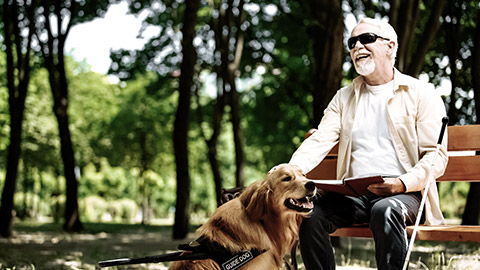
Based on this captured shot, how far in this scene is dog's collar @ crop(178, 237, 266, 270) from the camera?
4.11 meters

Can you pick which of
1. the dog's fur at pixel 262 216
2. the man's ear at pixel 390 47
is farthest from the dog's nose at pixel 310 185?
the man's ear at pixel 390 47

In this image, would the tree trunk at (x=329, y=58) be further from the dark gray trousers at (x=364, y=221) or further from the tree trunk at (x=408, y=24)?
the dark gray trousers at (x=364, y=221)

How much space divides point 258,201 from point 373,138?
3.71ft

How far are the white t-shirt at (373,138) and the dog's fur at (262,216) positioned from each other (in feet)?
2.42

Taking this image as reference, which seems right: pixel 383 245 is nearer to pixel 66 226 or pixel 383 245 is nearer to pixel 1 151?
pixel 66 226

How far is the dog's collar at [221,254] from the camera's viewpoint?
4.11m

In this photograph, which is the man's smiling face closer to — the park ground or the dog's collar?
the dog's collar

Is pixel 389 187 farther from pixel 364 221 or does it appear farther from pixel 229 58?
pixel 229 58

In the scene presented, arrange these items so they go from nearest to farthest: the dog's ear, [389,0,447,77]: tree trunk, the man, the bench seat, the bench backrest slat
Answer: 1. the dog's ear
2. the bench seat
3. the man
4. the bench backrest slat
5. [389,0,447,77]: tree trunk

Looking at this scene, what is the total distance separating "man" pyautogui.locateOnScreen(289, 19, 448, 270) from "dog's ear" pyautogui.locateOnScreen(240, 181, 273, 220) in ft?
1.50

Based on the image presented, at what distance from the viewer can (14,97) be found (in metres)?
15.8

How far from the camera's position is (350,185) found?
4.54 metres

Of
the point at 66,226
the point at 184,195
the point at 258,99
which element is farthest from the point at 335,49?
the point at 258,99

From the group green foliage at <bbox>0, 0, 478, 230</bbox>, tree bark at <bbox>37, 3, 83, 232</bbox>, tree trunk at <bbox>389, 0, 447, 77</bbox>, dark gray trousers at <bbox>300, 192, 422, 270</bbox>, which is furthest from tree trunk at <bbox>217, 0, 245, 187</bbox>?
dark gray trousers at <bbox>300, 192, 422, 270</bbox>
